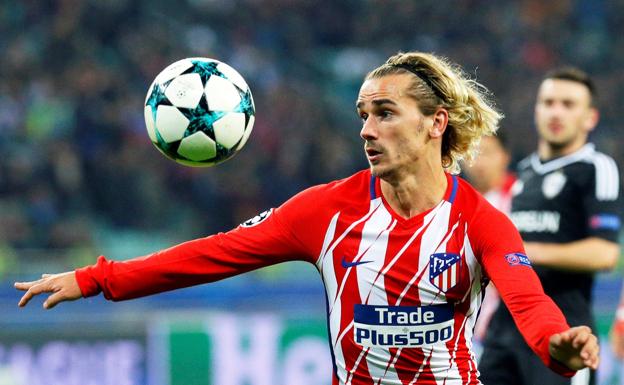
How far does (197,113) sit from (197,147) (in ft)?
0.43

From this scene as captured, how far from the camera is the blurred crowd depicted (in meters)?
12.3

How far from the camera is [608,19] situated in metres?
15.9

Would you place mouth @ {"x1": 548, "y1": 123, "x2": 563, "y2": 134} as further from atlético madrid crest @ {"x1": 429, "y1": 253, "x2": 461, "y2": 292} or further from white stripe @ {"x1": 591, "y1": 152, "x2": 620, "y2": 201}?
atlético madrid crest @ {"x1": 429, "y1": 253, "x2": 461, "y2": 292}

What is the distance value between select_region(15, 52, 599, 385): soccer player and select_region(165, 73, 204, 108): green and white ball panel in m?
0.56

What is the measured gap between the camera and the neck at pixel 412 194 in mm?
3836

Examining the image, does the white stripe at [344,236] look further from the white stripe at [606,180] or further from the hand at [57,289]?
the white stripe at [606,180]

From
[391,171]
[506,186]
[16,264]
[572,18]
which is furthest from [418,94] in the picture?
[572,18]

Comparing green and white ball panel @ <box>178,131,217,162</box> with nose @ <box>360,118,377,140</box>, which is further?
green and white ball panel @ <box>178,131,217,162</box>

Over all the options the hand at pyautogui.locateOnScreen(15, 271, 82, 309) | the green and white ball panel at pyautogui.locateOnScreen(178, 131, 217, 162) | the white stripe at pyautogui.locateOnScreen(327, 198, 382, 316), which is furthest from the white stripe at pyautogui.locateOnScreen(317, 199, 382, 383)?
the hand at pyautogui.locateOnScreen(15, 271, 82, 309)

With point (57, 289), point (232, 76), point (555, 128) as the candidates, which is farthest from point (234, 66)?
point (57, 289)

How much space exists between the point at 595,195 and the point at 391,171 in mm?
2054

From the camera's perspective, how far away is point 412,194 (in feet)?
12.6

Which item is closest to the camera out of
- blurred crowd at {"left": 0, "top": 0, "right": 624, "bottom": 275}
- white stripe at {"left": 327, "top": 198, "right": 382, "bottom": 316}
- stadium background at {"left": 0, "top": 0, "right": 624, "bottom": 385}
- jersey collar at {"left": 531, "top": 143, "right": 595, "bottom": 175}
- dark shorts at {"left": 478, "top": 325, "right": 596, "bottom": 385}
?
white stripe at {"left": 327, "top": 198, "right": 382, "bottom": 316}

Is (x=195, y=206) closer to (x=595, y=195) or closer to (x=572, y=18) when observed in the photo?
(x=572, y=18)
